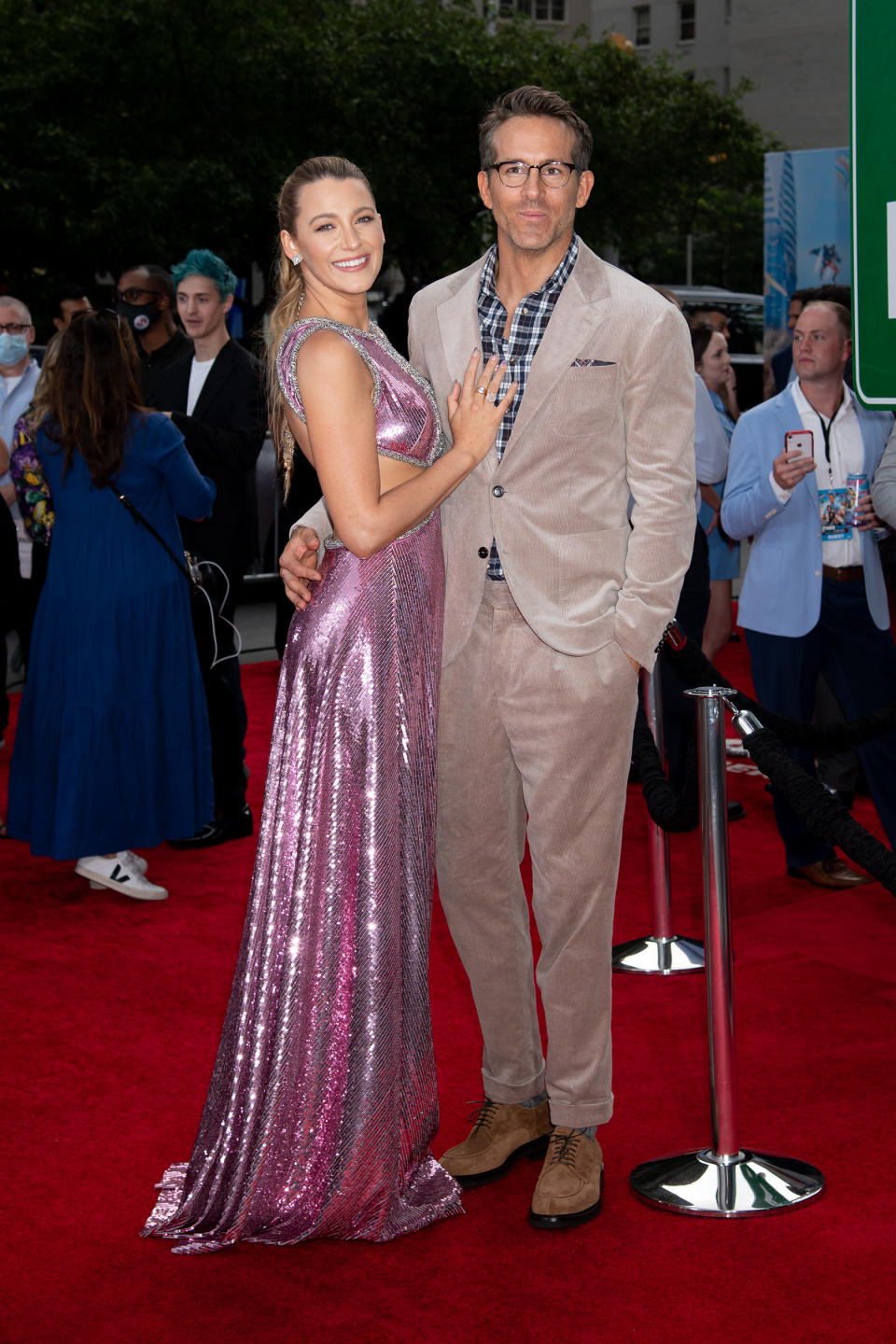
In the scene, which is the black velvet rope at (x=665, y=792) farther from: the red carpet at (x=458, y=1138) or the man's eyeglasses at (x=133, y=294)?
the man's eyeglasses at (x=133, y=294)

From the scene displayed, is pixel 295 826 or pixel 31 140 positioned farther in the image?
pixel 31 140

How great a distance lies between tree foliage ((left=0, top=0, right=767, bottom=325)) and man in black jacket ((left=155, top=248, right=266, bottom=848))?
15170mm

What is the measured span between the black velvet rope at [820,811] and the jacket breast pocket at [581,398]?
739 mm

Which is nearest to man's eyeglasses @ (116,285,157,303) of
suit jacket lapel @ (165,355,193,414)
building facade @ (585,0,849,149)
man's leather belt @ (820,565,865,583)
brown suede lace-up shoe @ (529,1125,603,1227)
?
suit jacket lapel @ (165,355,193,414)

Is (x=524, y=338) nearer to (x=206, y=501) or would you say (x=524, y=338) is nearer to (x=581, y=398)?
(x=581, y=398)

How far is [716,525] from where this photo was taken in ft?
23.3

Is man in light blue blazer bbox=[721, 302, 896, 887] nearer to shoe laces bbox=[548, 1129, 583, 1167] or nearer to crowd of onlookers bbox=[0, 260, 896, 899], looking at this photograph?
crowd of onlookers bbox=[0, 260, 896, 899]

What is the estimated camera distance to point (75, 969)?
15.3ft

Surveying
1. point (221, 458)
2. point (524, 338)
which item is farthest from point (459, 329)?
point (221, 458)

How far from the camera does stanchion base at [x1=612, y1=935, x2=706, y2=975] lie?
459cm

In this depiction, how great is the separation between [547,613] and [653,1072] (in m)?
1.41

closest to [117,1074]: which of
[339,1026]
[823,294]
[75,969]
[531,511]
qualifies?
[75,969]

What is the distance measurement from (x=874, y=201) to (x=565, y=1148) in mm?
1943

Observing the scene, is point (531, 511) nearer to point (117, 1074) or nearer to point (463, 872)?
point (463, 872)
